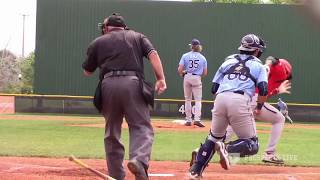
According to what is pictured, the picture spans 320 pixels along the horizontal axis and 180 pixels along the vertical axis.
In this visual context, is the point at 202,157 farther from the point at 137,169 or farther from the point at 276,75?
the point at 276,75

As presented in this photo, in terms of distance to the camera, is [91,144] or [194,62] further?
[194,62]

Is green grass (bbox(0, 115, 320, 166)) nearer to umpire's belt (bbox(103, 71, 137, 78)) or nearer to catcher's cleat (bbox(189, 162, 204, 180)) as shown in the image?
catcher's cleat (bbox(189, 162, 204, 180))

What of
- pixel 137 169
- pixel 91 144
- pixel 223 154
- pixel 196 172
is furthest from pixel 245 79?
pixel 91 144

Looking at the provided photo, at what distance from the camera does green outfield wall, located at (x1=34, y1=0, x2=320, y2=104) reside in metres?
21.2

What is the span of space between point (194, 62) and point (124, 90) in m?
8.50

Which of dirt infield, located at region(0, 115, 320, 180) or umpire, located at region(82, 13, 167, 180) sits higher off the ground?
umpire, located at region(82, 13, 167, 180)

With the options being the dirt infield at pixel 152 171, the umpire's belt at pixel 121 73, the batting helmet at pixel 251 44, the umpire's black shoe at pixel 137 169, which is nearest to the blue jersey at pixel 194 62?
the dirt infield at pixel 152 171

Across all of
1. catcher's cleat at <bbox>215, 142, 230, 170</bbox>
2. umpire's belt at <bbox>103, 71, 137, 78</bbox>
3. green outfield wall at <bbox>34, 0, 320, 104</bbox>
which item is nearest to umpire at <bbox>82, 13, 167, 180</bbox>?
umpire's belt at <bbox>103, 71, 137, 78</bbox>

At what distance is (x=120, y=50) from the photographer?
4707mm

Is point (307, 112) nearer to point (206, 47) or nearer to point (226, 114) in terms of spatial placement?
point (206, 47)

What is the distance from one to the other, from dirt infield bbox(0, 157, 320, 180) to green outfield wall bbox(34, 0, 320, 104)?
13955mm

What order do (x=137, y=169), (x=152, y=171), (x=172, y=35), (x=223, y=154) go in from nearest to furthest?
(x=137, y=169) < (x=223, y=154) < (x=152, y=171) < (x=172, y=35)

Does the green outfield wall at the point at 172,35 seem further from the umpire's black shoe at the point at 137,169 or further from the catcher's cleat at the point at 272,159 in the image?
the umpire's black shoe at the point at 137,169

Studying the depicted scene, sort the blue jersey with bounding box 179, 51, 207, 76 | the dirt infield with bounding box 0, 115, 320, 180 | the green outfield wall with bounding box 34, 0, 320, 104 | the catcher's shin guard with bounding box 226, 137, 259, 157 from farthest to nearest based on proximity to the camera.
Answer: the green outfield wall with bounding box 34, 0, 320, 104, the blue jersey with bounding box 179, 51, 207, 76, the dirt infield with bounding box 0, 115, 320, 180, the catcher's shin guard with bounding box 226, 137, 259, 157
